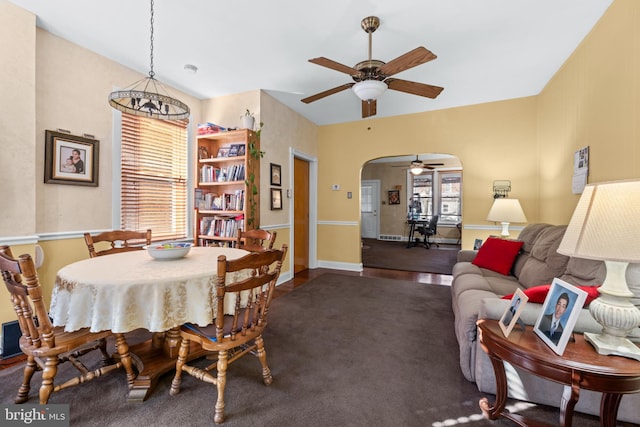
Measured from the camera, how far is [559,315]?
1219 millimetres

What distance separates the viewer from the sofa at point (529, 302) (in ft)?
4.75

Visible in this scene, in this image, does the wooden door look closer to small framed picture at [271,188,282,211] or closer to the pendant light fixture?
small framed picture at [271,188,282,211]

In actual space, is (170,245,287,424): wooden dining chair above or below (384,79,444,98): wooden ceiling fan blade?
below

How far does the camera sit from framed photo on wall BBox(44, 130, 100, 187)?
252 cm

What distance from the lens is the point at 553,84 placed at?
11.1ft

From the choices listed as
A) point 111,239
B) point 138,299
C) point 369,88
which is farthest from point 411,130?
point 138,299

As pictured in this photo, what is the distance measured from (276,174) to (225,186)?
2.44 ft

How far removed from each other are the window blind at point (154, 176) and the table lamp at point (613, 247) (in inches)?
152

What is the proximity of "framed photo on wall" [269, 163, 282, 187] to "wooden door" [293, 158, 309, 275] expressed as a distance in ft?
2.26

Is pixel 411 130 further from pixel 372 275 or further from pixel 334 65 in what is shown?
pixel 334 65

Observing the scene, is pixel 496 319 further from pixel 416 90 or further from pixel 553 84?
pixel 553 84

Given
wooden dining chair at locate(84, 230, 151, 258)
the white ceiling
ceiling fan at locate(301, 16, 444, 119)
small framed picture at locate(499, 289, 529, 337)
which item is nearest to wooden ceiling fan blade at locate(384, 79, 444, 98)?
ceiling fan at locate(301, 16, 444, 119)

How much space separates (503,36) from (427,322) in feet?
9.37

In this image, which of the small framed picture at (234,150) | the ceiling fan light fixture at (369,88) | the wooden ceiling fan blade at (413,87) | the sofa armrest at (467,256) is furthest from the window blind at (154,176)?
the sofa armrest at (467,256)
